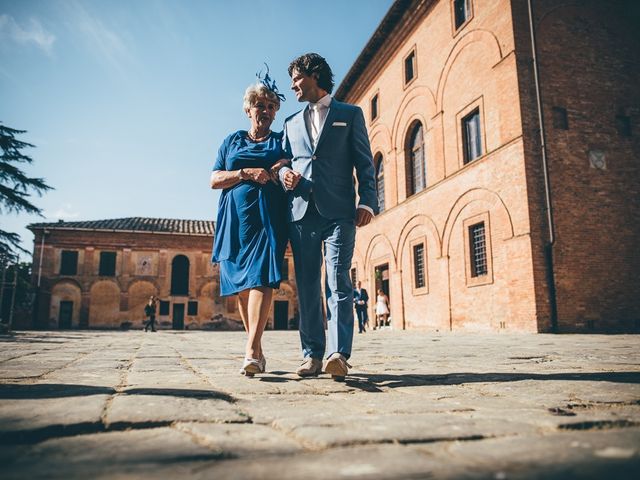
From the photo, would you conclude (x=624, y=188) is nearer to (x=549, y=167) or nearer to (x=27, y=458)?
(x=549, y=167)

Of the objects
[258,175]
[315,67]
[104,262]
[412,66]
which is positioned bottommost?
[258,175]

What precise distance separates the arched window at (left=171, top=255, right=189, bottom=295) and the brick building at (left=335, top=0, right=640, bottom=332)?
19.8 meters

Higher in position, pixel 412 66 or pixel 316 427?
pixel 412 66

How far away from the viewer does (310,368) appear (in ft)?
10.1

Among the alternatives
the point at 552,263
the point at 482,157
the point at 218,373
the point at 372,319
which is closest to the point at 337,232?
the point at 218,373

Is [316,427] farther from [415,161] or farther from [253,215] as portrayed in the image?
[415,161]

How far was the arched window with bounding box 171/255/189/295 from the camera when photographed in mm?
31250

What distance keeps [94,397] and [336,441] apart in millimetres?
1262

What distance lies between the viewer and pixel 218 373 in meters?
3.19

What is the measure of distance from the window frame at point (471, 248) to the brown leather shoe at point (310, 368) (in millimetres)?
10245

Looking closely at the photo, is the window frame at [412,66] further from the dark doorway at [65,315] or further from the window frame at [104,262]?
the dark doorway at [65,315]

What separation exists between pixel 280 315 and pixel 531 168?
79.4 feet

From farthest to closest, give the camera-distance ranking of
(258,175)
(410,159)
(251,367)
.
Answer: (410,159) < (258,175) < (251,367)

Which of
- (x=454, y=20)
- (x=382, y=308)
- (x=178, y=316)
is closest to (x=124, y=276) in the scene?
(x=178, y=316)
